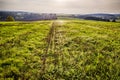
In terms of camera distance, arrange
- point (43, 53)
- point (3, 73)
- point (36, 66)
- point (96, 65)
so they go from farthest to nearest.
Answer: point (43, 53) < point (96, 65) < point (36, 66) < point (3, 73)

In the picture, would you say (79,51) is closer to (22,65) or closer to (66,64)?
(66,64)

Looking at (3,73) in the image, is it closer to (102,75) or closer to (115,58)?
(102,75)

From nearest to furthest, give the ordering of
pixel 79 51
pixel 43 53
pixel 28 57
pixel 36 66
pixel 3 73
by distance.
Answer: pixel 3 73, pixel 36 66, pixel 28 57, pixel 43 53, pixel 79 51

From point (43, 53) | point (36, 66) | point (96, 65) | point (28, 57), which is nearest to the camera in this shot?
point (36, 66)

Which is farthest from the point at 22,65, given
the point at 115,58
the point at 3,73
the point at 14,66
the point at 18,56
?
the point at 115,58

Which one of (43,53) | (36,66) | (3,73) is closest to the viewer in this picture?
(3,73)

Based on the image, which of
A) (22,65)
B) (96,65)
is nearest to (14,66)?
(22,65)

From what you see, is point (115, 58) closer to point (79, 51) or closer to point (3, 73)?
point (79, 51)

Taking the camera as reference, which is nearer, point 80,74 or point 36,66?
point 80,74
